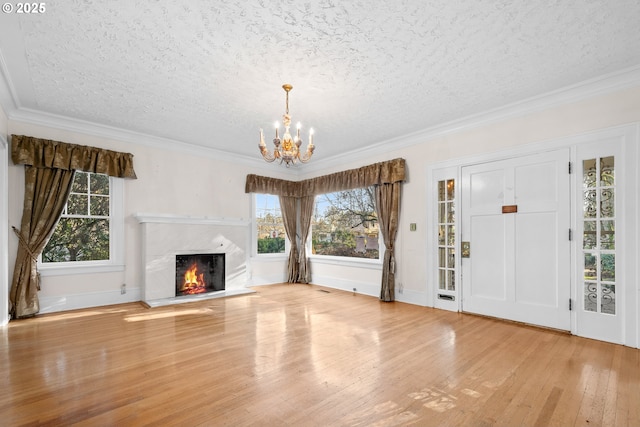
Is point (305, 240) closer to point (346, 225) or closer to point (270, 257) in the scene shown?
point (270, 257)

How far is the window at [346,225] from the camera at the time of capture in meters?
6.04

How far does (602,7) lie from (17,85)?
5.70 meters

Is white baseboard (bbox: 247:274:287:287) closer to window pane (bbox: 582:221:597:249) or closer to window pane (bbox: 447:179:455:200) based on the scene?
window pane (bbox: 447:179:455:200)

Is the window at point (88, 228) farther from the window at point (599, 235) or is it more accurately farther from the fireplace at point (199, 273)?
the window at point (599, 235)

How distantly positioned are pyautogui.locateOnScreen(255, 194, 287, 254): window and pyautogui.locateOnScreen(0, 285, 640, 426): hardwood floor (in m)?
2.87

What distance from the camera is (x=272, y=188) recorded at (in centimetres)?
694

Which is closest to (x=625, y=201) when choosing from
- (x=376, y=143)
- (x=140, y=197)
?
(x=376, y=143)

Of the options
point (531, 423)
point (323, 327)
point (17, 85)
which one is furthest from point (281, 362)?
point (17, 85)

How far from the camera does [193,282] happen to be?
5.66 m

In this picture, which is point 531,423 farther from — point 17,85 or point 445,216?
point 17,85

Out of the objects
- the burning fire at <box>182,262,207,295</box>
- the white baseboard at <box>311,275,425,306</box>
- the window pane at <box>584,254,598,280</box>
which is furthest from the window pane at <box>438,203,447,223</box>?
the burning fire at <box>182,262,207,295</box>

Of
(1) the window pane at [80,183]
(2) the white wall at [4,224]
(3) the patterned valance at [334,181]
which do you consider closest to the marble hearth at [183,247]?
(1) the window pane at [80,183]

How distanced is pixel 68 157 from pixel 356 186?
4.69m

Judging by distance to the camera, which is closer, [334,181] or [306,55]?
[306,55]
